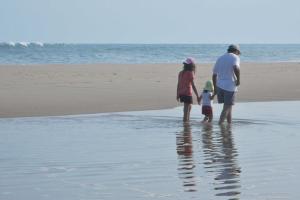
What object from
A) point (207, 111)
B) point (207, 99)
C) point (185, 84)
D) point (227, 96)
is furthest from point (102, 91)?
point (227, 96)

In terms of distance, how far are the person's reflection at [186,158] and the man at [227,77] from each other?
2.66ft

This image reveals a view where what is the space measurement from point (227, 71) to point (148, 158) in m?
4.14

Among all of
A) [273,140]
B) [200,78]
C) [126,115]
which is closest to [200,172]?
[273,140]

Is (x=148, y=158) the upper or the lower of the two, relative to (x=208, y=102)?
lower

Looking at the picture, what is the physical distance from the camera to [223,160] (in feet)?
29.8

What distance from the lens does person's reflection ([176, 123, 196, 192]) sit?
25.0 ft

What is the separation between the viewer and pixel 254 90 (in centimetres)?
2119

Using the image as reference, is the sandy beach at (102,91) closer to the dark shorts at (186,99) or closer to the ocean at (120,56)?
the dark shorts at (186,99)

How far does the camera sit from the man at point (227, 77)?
12.9 metres

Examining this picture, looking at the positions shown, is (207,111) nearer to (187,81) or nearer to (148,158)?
(187,81)

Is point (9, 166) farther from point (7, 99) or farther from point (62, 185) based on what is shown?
point (7, 99)

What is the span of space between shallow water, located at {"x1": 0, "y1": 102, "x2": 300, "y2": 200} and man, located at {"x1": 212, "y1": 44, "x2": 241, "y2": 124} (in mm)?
444

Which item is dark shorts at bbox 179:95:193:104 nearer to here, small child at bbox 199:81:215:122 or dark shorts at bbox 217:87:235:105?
small child at bbox 199:81:215:122

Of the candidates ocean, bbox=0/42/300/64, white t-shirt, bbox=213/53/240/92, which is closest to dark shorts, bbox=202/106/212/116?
white t-shirt, bbox=213/53/240/92
